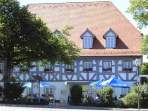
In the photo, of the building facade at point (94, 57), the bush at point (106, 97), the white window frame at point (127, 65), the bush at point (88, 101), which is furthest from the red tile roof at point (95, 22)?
the bush at point (106, 97)

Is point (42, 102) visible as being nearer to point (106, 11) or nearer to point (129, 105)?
point (129, 105)

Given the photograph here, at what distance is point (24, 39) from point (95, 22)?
747 inches

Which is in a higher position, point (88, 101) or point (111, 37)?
point (111, 37)

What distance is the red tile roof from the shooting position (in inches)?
2564

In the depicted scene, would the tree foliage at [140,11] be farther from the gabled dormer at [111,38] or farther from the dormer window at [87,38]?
the dormer window at [87,38]

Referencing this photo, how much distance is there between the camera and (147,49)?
48.7 meters

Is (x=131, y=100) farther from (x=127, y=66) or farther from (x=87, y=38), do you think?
(x=87, y=38)

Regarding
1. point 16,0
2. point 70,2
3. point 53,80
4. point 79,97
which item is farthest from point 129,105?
point 70,2

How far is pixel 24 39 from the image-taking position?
51.5 metres

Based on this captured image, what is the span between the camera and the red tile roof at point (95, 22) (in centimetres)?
6512

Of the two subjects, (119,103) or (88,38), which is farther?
(88,38)

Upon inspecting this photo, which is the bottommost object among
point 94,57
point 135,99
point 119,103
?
point 119,103

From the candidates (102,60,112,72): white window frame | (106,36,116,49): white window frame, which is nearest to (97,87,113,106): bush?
(102,60,112,72): white window frame

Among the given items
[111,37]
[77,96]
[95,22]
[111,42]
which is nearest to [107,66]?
[111,42]
